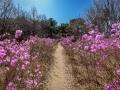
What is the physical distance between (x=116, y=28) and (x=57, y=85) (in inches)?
115

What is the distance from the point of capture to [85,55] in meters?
14.3

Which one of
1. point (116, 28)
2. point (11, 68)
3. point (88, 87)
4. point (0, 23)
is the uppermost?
point (0, 23)

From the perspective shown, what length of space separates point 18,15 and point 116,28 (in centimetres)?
3521

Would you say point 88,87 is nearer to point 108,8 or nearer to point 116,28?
point 116,28

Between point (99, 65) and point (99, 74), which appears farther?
point (99, 65)

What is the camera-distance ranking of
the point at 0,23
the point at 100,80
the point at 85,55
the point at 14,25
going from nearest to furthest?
1. the point at 100,80
2. the point at 85,55
3. the point at 0,23
4. the point at 14,25

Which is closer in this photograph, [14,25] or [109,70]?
[109,70]

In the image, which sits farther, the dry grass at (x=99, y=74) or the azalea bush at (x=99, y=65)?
the dry grass at (x=99, y=74)

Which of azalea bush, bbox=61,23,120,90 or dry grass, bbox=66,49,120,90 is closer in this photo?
azalea bush, bbox=61,23,120,90

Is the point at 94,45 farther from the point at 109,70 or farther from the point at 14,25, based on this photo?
the point at 14,25

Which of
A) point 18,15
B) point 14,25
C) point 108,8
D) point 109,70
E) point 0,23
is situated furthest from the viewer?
point 18,15

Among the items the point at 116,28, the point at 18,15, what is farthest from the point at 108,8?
the point at 116,28

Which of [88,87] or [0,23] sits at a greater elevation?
[0,23]

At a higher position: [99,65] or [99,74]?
[99,65]
